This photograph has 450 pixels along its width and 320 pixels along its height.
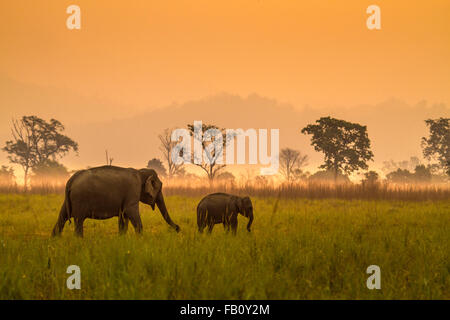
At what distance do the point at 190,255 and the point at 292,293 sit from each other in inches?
69.3

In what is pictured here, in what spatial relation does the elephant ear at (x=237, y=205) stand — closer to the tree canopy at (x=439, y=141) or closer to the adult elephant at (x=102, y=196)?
the adult elephant at (x=102, y=196)

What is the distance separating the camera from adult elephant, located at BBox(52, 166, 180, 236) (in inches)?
304

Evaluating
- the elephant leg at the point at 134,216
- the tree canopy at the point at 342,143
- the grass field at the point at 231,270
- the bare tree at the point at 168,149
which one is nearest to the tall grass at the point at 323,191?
the elephant leg at the point at 134,216

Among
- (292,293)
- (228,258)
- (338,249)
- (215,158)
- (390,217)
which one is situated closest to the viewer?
(292,293)

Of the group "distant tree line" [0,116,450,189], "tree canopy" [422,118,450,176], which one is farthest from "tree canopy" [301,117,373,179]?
"tree canopy" [422,118,450,176]

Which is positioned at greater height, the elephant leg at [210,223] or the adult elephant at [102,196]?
the adult elephant at [102,196]

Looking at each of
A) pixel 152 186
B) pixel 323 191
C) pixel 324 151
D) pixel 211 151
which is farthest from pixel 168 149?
pixel 152 186

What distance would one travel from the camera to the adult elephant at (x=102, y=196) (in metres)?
7.71

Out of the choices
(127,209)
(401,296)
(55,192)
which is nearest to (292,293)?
(401,296)

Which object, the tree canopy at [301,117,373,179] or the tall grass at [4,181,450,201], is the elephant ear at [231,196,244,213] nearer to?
the tall grass at [4,181,450,201]

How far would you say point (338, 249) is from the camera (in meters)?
6.18

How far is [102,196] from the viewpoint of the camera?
Result: 7.76 meters

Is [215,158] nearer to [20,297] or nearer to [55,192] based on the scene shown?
[55,192]

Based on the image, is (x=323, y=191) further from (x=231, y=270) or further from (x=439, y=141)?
(x=439, y=141)
